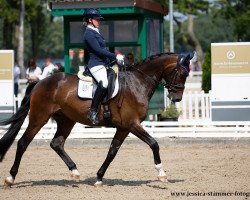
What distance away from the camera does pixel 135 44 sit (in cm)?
2103

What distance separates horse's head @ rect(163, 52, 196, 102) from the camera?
13.1m

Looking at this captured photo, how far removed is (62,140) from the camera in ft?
44.2

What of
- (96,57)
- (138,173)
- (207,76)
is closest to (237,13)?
(207,76)

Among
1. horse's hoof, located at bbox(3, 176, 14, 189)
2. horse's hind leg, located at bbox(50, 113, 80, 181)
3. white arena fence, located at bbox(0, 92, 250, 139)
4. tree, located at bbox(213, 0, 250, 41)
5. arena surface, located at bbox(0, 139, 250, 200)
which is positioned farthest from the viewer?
tree, located at bbox(213, 0, 250, 41)

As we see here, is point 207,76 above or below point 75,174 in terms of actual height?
above

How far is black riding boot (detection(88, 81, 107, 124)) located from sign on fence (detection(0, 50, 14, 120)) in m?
8.22

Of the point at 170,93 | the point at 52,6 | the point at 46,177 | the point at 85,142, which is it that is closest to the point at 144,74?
the point at 170,93

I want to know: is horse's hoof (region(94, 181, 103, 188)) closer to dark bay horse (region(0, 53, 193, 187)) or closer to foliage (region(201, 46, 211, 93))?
dark bay horse (region(0, 53, 193, 187))

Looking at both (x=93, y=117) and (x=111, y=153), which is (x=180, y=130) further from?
(x=93, y=117)

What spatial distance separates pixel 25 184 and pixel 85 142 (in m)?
6.68

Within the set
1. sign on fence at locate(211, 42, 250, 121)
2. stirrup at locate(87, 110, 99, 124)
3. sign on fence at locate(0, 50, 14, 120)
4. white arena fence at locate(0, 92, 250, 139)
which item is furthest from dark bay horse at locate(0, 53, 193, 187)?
sign on fence at locate(0, 50, 14, 120)

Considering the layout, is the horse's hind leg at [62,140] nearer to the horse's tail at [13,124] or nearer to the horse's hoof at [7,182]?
the horse's tail at [13,124]

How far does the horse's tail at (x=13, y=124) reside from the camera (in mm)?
13266

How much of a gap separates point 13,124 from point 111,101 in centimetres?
180
